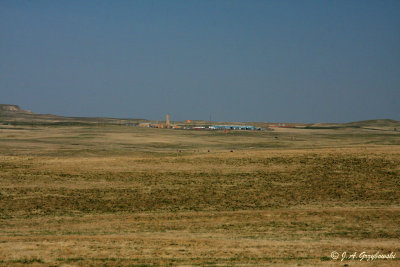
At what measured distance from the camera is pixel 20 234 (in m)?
27.8

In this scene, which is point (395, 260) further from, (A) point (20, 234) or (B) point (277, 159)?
(B) point (277, 159)

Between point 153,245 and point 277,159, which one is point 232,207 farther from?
point 277,159

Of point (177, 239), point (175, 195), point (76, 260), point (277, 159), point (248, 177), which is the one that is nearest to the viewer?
point (76, 260)

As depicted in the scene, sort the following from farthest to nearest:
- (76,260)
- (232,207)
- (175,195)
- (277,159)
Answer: (277,159)
(175,195)
(232,207)
(76,260)

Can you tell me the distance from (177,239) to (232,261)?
5321mm

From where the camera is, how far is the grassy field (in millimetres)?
22938

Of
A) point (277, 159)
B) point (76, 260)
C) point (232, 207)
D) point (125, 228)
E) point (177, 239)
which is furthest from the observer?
point (277, 159)

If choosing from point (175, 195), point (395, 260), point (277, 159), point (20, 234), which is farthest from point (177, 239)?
point (277, 159)

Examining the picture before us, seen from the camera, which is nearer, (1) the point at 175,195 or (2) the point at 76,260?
(2) the point at 76,260

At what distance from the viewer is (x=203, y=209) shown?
120 feet

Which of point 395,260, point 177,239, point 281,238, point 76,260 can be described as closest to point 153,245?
point 177,239

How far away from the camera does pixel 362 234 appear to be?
27.7 meters

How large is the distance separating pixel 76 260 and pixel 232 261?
6.45m

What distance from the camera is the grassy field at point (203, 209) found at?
75.3ft
